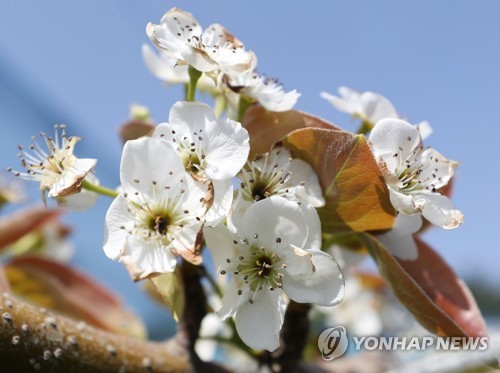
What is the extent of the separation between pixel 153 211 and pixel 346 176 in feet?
0.54

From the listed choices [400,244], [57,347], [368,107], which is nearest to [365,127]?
[368,107]

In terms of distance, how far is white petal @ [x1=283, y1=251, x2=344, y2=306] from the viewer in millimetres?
466

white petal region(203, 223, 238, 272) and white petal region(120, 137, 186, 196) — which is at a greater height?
white petal region(120, 137, 186, 196)

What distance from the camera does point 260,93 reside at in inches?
21.7

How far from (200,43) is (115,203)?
0.17m

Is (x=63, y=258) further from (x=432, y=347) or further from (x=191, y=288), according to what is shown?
(x=432, y=347)

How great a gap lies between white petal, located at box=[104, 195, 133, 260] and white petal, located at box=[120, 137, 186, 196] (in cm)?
2

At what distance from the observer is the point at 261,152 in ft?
1.82

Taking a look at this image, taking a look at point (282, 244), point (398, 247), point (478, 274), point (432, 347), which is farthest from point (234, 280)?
point (478, 274)

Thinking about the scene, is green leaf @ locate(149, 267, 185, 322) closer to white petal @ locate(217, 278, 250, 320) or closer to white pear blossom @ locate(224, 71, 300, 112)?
white petal @ locate(217, 278, 250, 320)

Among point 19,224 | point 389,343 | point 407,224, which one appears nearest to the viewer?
Answer: point 407,224

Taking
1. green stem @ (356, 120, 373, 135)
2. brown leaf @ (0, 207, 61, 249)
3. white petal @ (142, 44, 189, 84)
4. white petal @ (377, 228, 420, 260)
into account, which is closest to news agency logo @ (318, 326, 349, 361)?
white petal @ (377, 228, 420, 260)

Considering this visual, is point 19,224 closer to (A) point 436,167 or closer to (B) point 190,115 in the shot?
(B) point 190,115

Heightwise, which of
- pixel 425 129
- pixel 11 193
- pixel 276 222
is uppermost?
pixel 425 129
